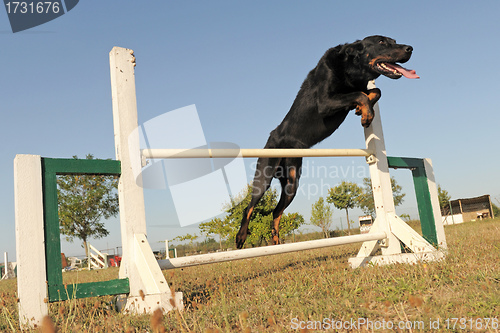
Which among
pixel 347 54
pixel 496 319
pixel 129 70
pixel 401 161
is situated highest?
pixel 347 54

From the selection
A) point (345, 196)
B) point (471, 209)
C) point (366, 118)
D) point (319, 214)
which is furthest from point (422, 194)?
point (471, 209)

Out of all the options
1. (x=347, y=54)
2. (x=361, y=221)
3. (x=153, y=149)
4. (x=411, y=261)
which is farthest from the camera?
(x=361, y=221)

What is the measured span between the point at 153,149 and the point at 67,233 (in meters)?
21.0

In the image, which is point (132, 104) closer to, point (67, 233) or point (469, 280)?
point (469, 280)

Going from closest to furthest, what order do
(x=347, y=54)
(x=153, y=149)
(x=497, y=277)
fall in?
(x=497, y=277), (x=153, y=149), (x=347, y=54)

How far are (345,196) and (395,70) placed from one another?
71.0 ft

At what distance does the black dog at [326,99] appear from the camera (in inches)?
130

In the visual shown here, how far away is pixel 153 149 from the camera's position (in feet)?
8.11

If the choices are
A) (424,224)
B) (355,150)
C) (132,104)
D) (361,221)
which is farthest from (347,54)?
(361,221)

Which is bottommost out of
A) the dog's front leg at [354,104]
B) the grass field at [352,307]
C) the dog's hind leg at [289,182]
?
the grass field at [352,307]

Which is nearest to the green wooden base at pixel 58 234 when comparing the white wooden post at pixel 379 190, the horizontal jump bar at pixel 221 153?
the horizontal jump bar at pixel 221 153

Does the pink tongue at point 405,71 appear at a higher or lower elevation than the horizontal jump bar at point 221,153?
higher

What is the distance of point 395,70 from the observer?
130 inches

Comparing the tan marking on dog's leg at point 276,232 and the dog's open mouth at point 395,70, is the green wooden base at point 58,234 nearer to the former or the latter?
the tan marking on dog's leg at point 276,232
